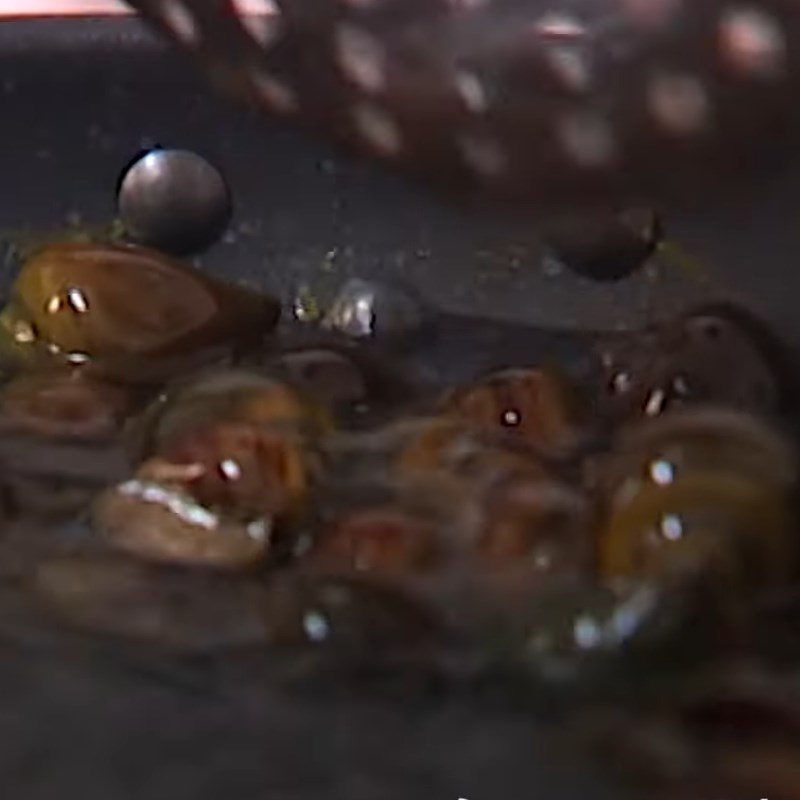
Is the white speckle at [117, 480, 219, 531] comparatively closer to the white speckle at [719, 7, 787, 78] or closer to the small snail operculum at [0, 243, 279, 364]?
the small snail operculum at [0, 243, 279, 364]

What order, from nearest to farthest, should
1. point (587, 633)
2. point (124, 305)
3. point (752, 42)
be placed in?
point (752, 42), point (587, 633), point (124, 305)

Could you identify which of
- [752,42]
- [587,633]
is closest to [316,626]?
[587,633]

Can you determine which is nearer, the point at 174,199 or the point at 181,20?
the point at 181,20

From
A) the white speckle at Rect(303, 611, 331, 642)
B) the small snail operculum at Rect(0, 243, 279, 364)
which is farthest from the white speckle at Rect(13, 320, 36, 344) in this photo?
the white speckle at Rect(303, 611, 331, 642)

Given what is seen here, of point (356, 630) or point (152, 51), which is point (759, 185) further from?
point (152, 51)

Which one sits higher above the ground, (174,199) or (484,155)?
(484,155)

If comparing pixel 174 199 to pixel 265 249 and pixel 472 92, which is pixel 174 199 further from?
pixel 472 92

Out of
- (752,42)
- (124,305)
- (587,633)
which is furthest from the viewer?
(124,305)
